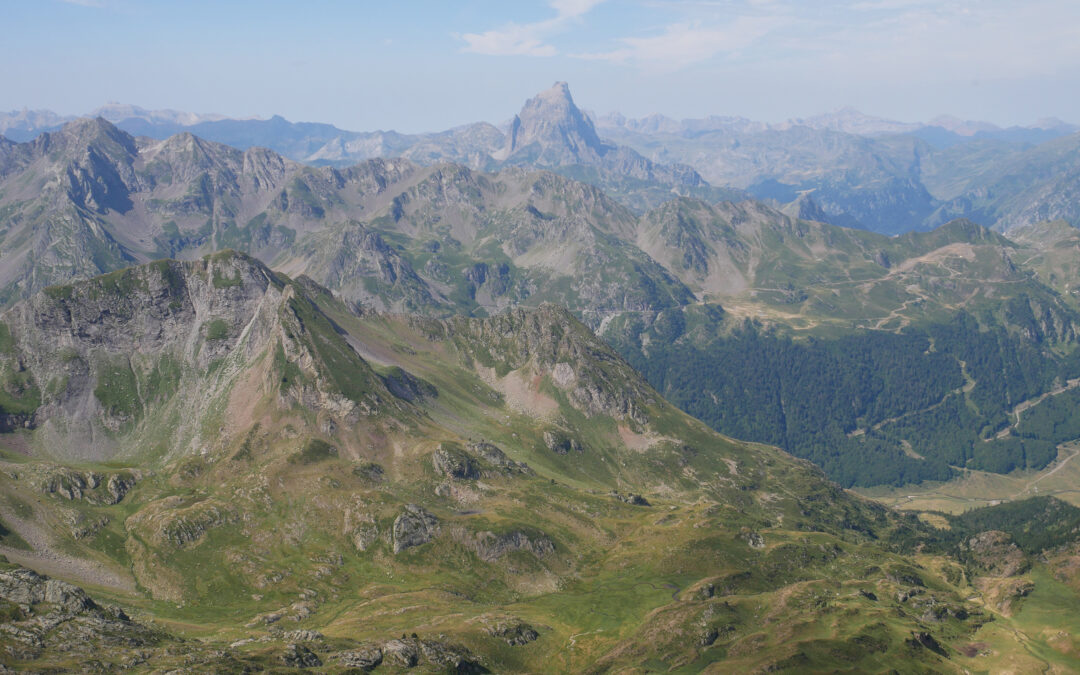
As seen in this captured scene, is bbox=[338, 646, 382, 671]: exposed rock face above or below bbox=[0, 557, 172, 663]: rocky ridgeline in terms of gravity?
below

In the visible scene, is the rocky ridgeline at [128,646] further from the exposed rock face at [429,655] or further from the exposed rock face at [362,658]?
the exposed rock face at [429,655]

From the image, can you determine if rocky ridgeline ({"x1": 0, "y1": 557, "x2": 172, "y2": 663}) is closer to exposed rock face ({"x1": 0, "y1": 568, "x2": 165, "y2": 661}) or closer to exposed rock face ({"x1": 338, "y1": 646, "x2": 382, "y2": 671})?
exposed rock face ({"x1": 0, "y1": 568, "x2": 165, "y2": 661})

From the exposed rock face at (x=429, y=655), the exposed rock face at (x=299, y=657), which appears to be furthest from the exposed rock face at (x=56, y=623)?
the exposed rock face at (x=429, y=655)

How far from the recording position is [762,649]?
191 metres

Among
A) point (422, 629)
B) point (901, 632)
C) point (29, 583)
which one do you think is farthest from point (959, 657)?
point (29, 583)

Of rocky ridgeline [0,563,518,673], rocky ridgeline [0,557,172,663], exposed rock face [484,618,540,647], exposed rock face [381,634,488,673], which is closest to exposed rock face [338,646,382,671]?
rocky ridgeline [0,563,518,673]

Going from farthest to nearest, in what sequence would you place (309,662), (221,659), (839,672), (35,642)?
(839,672) < (309,662) < (221,659) < (35,642)

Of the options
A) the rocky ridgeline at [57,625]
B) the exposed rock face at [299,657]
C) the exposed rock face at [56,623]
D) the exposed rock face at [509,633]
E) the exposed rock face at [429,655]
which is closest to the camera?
the rocky ridgeline at [57,625]

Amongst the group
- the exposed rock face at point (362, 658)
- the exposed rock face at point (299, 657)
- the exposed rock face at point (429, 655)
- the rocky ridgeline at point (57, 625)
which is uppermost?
the rocky ridgeline at point (57, 625)

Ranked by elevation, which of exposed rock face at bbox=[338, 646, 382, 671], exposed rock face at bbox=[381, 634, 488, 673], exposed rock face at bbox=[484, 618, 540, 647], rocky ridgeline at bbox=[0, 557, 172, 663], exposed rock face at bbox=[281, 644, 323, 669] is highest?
rocky ridgeline at bbox=[0, 557, 172, 663]

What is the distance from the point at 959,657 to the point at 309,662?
172662 millimetres

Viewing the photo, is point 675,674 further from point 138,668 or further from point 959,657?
point 138,668

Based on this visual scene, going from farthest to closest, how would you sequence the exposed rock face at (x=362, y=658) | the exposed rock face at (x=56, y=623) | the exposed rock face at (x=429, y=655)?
the exposed rock face at (x=429, y=655)
the exposed rock face at (x=362, y=658)
the exposed rock face at (x=56, y=623)

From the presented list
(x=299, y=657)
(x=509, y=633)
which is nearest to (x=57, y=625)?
(x=299, y=657)
